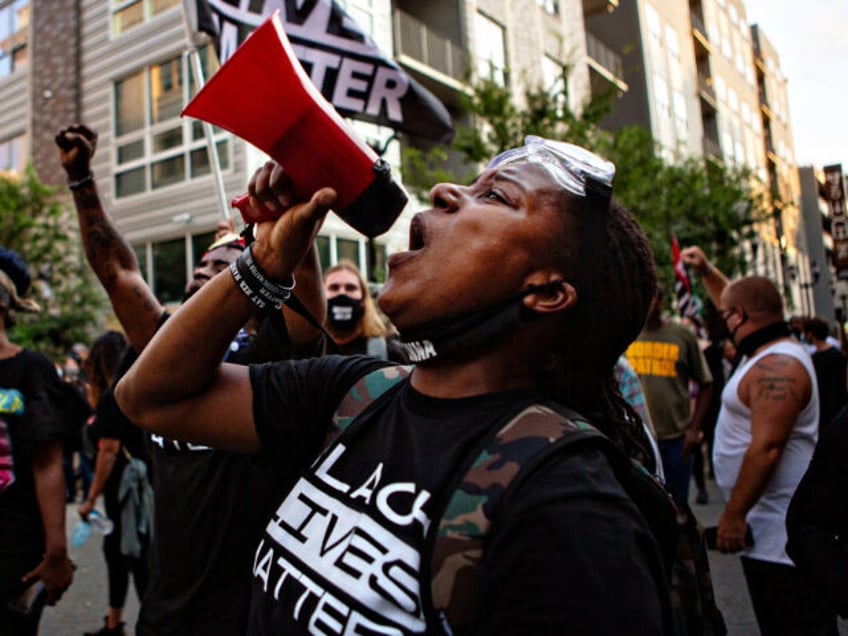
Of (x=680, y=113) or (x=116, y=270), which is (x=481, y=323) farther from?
(x=680, y=113)

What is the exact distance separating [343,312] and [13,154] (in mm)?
16156

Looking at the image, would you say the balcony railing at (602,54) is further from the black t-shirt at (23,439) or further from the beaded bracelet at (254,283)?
the beaded bracelet at (254,283)

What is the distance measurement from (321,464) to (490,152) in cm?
1148

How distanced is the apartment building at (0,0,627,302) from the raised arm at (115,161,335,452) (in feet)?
33.5

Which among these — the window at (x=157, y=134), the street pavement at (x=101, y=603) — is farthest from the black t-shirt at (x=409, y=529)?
the window at (x=157, y=134)

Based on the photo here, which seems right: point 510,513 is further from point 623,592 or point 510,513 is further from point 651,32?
point 651,32

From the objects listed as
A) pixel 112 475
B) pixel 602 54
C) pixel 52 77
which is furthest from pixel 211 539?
pixel 602 54

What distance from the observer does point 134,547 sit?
175 inches

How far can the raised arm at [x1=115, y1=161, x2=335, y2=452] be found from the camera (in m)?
1.41

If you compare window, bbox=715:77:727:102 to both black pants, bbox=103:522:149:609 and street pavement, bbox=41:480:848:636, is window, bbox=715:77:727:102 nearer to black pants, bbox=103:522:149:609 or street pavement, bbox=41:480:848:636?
street pavement, bbox=41:480:848:636

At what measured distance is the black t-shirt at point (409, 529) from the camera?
36.8 inches

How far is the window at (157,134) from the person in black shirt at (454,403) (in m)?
12.2

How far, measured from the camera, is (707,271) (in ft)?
15.5

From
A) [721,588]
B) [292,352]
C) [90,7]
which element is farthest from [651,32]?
[292,352]
